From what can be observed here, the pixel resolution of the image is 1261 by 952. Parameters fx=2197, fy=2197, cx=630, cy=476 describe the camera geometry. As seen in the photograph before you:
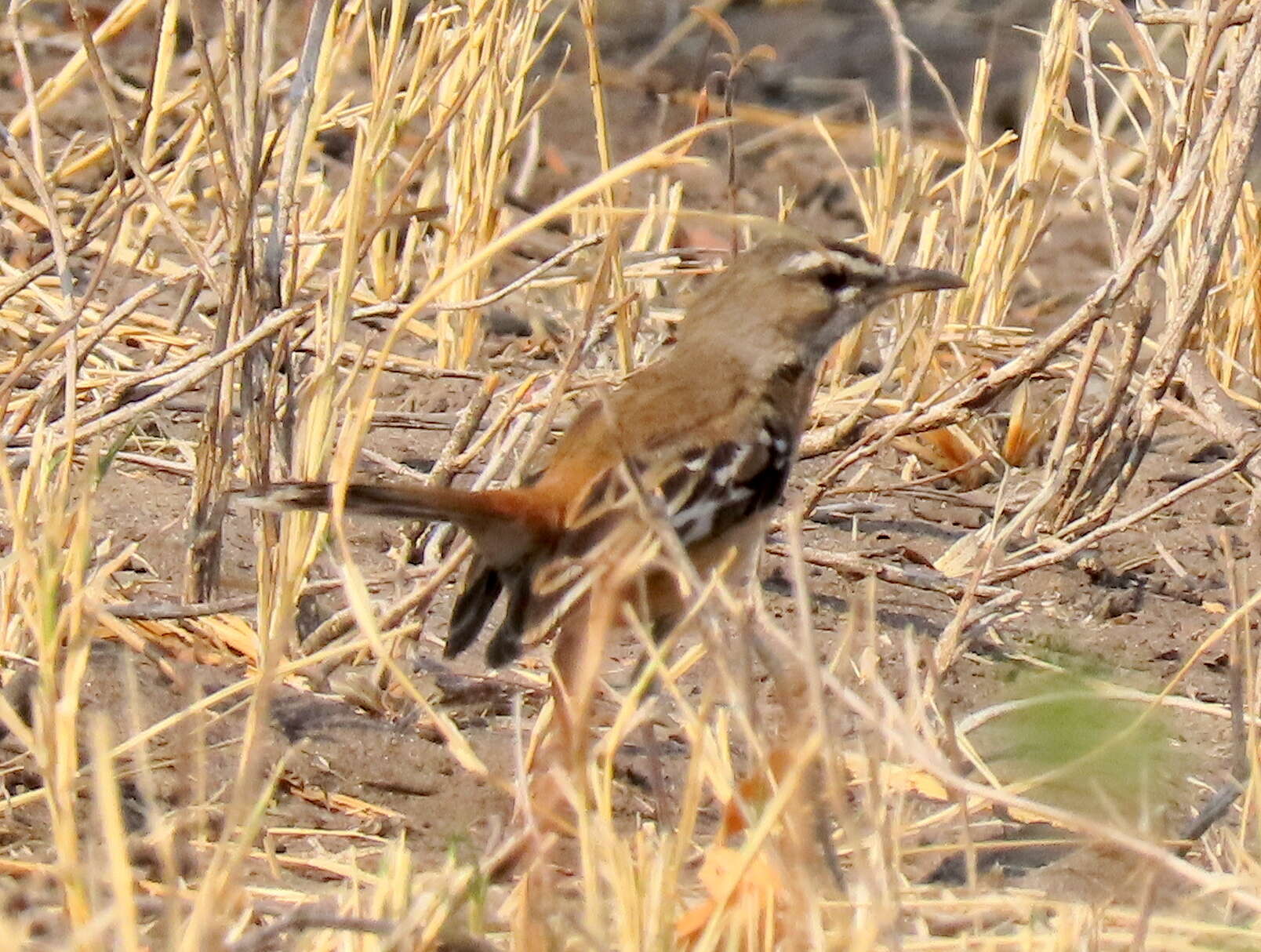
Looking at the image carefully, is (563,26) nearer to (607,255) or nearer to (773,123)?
(773,123)

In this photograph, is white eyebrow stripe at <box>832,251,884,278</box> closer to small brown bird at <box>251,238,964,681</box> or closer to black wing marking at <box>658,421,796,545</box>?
small brown bird at <box>251,238,964,681</box>

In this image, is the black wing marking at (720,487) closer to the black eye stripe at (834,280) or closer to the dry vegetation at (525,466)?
the dry vegetation at (525,466)

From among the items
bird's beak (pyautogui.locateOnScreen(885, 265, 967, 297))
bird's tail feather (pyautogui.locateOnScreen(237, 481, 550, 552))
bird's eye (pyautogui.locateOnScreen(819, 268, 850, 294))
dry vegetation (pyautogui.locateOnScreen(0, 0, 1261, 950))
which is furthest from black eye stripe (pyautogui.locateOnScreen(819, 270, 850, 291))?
bird's tail feather (pyautogui.locateOnScreen(237, 481, 550, 552))

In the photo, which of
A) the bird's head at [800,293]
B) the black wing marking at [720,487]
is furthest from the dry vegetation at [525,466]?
the black wing marking at [720,487]

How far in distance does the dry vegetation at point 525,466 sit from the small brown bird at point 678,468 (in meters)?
0.16

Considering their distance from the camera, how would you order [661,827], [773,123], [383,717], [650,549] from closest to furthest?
[650,549], [661,827], [383,717], [773,123]

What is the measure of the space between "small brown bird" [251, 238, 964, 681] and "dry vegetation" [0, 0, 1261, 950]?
16 centimetres

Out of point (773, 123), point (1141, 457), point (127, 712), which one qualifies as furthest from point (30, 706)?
point (773, 123)

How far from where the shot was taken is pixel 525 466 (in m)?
4.49

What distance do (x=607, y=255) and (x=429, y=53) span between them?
0.85m

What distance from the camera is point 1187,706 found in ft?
14.4

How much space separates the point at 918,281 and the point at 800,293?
0.90 ft

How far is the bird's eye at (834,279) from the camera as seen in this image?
4.93 m

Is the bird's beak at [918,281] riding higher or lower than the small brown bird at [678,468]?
higher
